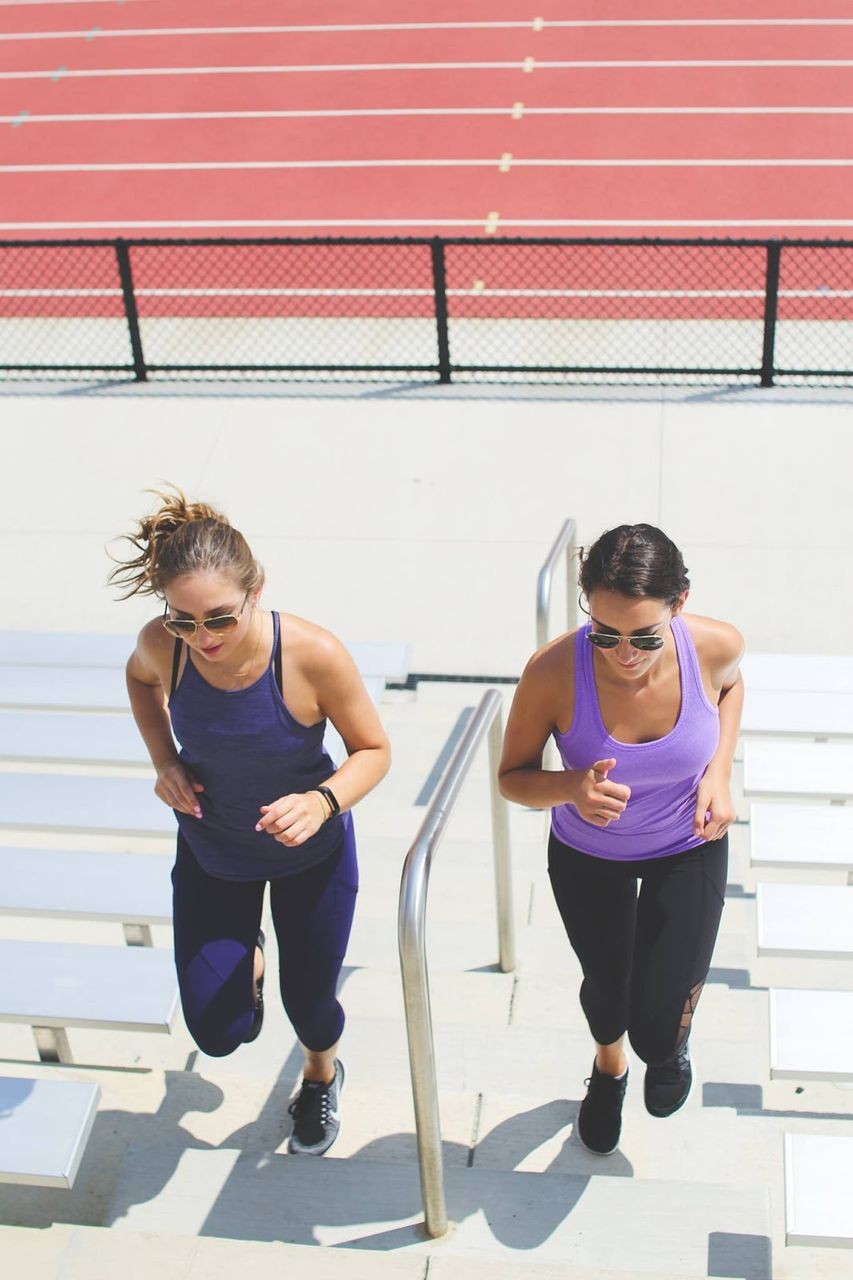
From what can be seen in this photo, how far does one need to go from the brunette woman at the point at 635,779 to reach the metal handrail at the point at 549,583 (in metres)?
→ 1.24

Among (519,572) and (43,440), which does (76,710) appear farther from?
(43,440)

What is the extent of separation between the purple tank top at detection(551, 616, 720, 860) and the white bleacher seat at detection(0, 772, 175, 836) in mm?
1621

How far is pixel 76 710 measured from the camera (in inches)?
212

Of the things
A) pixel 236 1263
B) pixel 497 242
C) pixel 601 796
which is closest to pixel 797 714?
pixel 601 796

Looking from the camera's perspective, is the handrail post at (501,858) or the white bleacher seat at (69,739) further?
the white bleacher seat at (69,739)

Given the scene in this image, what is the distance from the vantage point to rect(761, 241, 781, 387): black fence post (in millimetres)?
8695

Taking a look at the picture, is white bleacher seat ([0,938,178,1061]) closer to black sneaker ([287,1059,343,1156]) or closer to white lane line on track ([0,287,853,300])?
black sneaker ([287,1059,343,1156])

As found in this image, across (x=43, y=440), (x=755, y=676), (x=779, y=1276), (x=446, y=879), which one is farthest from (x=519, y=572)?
(x=779, y=1276)

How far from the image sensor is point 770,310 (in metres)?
8.85

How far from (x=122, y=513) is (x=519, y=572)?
2.36 m
